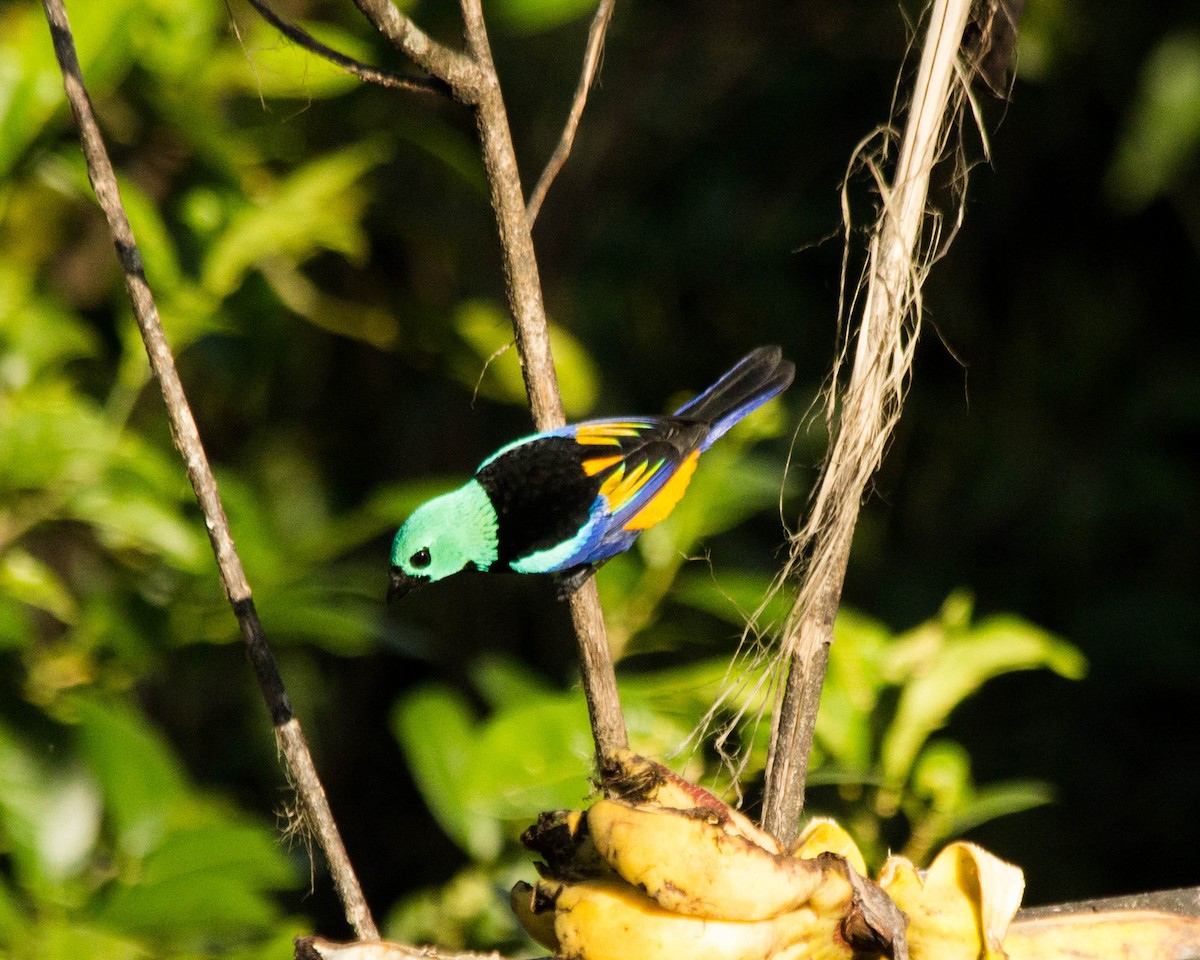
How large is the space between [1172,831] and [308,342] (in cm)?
310

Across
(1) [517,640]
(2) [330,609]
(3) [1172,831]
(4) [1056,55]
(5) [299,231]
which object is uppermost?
(4) [1056,55]

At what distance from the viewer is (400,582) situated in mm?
2334

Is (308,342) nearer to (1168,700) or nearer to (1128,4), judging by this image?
(1128,4)

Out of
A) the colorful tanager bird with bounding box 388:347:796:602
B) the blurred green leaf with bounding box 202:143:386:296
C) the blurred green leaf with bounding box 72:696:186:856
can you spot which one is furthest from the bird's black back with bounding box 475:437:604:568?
the blurred green leaf with bounding box 72:696:186:856

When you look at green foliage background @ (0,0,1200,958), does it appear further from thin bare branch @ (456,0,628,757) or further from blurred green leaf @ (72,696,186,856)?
thin bare branch @ (456,0,628,757)

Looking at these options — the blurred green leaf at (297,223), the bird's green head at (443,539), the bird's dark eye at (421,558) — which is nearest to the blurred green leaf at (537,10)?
the blurred green leaf at (297,223)

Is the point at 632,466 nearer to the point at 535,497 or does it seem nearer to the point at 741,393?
the point at 535,497

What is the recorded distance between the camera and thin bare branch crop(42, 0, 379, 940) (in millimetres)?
973

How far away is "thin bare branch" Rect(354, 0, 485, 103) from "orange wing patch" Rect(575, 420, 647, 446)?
1.42 metres

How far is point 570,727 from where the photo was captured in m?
1.85

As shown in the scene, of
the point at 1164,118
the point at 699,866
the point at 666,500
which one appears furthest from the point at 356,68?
the point at 1164,118

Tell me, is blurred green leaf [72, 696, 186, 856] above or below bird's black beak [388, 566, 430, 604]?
below

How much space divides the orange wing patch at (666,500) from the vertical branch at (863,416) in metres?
1.28

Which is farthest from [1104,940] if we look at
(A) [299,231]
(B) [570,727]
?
(A) [299,231]
